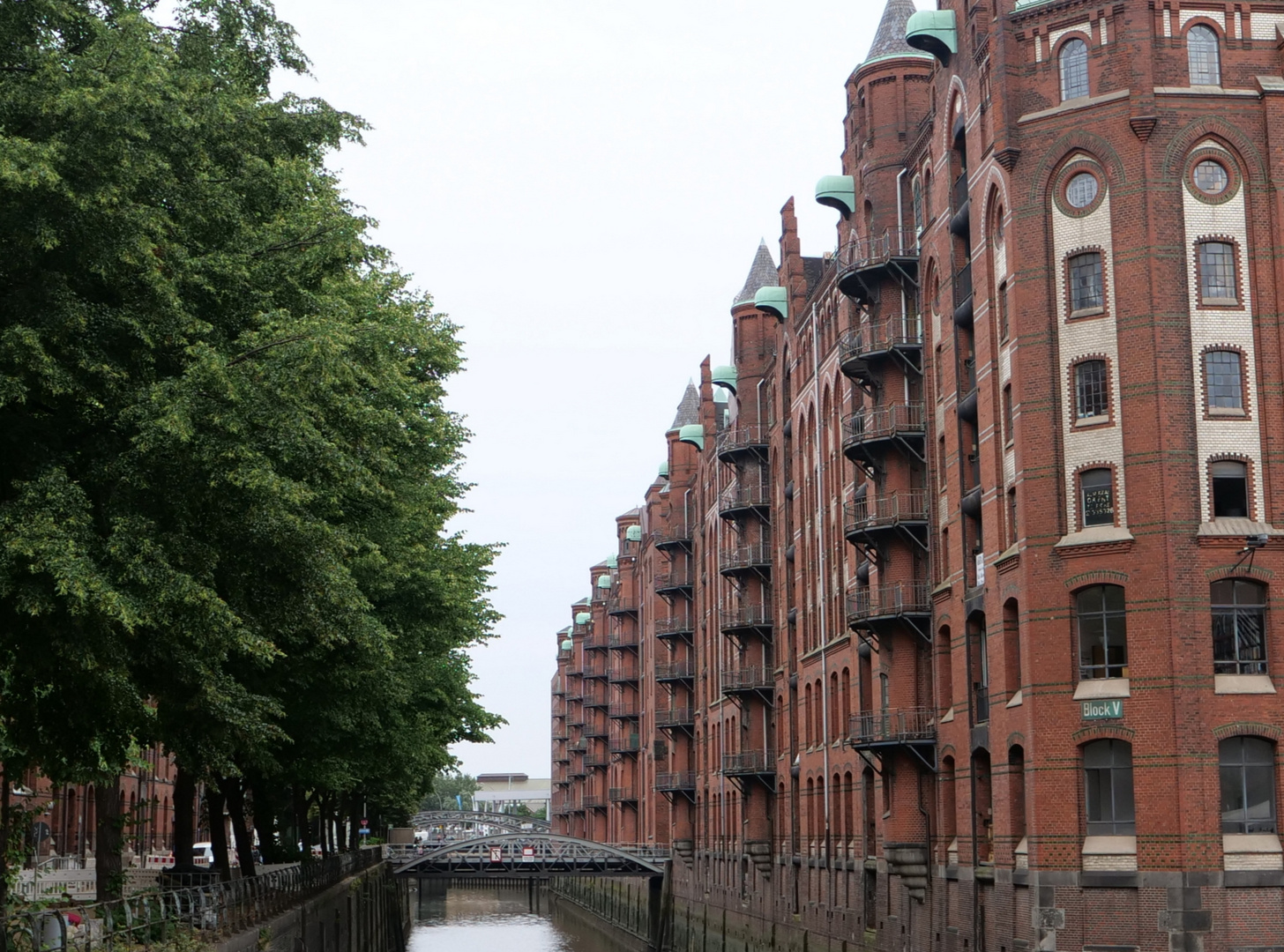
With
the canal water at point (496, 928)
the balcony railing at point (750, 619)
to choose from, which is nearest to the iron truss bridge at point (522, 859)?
the canal water at point (496, 928)

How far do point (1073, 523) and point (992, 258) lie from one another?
6.17 meters

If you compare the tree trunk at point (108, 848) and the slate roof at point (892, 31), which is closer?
the tree trunk at point (108, 848)

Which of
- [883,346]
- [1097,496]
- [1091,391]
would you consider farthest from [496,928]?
[1091,391]

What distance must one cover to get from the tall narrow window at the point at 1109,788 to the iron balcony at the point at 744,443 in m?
29.8

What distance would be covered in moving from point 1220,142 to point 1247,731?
438 inches

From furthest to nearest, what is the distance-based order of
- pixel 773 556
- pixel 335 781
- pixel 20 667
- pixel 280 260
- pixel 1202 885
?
pixel 773 556 → pixel 335 781 → pixel 1202 885 → pixel 280 260 → pixel 20 667

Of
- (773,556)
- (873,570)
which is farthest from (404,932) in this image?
(873,570)

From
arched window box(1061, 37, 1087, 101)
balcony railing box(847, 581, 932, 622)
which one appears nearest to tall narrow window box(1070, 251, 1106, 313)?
arched window box(1061, 37, 1087, 101)

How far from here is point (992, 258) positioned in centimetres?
3391

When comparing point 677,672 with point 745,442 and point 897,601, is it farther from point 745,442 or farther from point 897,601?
point 897,601

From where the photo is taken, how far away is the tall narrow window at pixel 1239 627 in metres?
29.9

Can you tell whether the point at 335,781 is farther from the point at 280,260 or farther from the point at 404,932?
the point at 404,932

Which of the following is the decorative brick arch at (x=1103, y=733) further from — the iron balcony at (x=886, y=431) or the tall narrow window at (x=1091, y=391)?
the iron balcony at (x=886, y=431)

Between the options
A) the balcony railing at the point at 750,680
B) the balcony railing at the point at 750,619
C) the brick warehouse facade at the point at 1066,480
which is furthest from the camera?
the balcony railing at the point at 750,619
